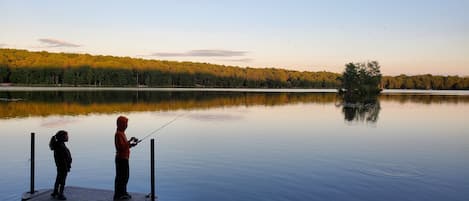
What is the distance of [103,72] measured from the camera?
A: 6033 inches

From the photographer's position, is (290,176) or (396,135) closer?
(290,176)

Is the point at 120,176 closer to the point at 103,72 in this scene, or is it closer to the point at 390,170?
the point at 390,170

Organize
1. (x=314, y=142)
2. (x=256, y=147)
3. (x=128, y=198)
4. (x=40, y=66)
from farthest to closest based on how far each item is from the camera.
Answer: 1. (x=40, y=66)
2. (x=314, y=142)
3. (x=256, y=147)
4. (x=128, y=198)

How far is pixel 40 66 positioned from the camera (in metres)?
144

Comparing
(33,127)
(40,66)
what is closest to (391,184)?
(33,127)

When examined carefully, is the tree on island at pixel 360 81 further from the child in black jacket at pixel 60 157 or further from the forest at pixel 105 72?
the child in black jacket at pixel 60 157

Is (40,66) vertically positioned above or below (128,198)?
above

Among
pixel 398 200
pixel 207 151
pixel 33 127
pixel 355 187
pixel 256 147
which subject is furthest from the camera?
pixel 33 127

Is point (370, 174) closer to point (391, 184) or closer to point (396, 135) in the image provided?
point (391, 184)

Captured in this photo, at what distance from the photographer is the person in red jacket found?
8.45 meters

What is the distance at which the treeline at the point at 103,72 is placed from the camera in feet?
463

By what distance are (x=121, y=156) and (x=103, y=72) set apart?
152375mm

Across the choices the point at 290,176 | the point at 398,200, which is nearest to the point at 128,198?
the point at 290,176

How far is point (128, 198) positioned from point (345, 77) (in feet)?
296
